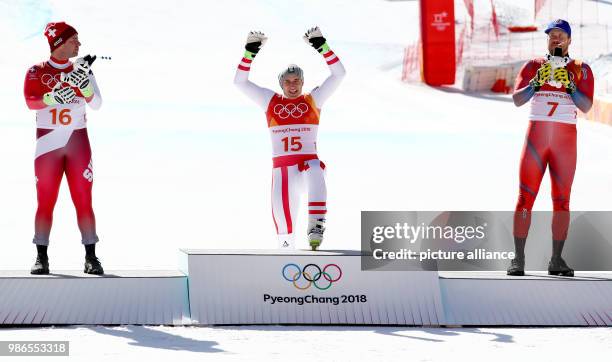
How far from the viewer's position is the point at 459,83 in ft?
92.2

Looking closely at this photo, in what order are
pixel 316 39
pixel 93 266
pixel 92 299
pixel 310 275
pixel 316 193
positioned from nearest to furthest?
pixel 92 299, pixel 310 275, pixel 93 266, pixel 316 193, pixel 316 39

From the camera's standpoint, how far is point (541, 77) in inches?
275

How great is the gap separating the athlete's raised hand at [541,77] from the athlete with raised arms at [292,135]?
4.34 ft

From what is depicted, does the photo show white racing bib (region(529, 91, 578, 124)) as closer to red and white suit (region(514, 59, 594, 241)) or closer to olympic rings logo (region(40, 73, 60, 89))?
red and white suit (region(514, 59, 594, 241))

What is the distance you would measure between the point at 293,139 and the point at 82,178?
56.0 inches

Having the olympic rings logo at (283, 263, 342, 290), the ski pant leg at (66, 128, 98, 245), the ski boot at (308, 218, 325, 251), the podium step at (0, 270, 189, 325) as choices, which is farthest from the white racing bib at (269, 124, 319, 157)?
the ski pant leg at (66, 128, 98, 245)

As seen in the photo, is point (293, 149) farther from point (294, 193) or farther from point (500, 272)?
point (500, 272)

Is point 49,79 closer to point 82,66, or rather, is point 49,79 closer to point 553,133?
point 82,66

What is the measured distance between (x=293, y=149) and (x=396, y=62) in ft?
84.1

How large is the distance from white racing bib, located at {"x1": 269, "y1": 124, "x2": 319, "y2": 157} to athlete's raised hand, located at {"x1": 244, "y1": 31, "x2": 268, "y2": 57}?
1.83 feet

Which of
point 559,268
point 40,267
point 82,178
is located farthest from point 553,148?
point 40,267

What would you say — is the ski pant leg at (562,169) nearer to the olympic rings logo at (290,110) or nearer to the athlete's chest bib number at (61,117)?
the olympic rings logo at (290,110)

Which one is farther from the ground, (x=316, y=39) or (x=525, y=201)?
(x=316, y=39)

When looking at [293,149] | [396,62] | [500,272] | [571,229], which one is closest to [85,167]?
[293,149]
